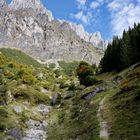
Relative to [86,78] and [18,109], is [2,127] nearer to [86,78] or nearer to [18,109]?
[18,109]

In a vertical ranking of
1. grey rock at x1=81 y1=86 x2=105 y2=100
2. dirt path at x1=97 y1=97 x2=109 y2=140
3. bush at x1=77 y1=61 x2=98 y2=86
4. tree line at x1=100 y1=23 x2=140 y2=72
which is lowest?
dirt path at x1=97 y1=97 x2=109 y2=140

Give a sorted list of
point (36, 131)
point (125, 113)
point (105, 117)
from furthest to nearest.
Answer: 1. point (36, 131)
2. point (105, 117)
3. point (125, 113)

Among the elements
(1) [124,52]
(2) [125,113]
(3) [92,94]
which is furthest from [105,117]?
(1) [124,52]

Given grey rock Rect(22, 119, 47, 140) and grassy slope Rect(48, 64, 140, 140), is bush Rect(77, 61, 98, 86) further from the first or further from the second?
grey rock Rect(22, 119, 47, 140)

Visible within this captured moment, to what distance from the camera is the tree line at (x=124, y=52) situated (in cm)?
10136

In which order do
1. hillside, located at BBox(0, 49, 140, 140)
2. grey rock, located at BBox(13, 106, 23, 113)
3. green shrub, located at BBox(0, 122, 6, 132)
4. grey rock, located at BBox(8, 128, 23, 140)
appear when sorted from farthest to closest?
1. grey rock, located at BBox(13, 106, 23, 113)
2. green shrub, located at BBox(0, 122, 6, 132)
3. grey rock, located at BBox(8, 128, 23, 140)
4. hillside, located at BBox(0, 49, 140, 140)

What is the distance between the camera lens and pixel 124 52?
343ft

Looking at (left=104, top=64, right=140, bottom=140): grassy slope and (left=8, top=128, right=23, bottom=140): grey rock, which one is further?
(left=8, top=128, right=23, bottom=140): grey rock

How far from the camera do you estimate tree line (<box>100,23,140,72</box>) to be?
333ft

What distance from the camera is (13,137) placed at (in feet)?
146

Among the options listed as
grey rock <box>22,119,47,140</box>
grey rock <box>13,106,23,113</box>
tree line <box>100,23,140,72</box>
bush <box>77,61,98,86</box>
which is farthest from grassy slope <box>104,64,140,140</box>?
tree line <box>100,23,140,72</box>

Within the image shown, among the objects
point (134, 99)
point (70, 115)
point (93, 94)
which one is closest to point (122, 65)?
point (93, 94)

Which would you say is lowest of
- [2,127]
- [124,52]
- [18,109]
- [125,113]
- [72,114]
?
[2,127]

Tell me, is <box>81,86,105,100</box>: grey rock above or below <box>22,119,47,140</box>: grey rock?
above
